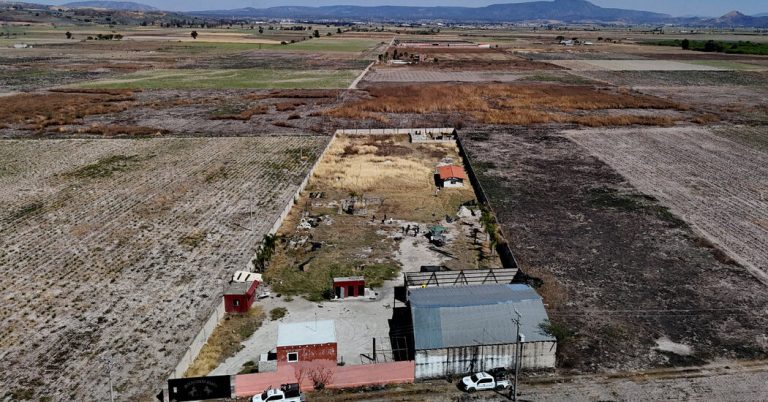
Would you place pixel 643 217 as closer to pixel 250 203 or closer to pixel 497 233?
pixel 497 233

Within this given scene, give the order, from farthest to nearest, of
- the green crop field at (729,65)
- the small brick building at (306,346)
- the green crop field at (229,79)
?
the green crop field at (729,65)
the green crop field at (229,79)
the small brick building at (306,346)

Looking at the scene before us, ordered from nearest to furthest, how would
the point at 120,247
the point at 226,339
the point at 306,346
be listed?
the point at 306,346 < the point at 226,339 < the point at 120,247

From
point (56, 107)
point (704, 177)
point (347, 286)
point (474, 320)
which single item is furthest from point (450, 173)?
point (56, 107)

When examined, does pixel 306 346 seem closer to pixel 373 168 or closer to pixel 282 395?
pixel 282 395

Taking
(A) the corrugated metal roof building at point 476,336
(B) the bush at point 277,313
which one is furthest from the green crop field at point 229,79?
(A) the corrugated metal roof building at point 476,336

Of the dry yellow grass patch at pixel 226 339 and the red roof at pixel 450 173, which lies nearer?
the dry yellow grass patch at pixel 226 339

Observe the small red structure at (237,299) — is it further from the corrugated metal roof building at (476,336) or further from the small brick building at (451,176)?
the small brick building at (451,176)
